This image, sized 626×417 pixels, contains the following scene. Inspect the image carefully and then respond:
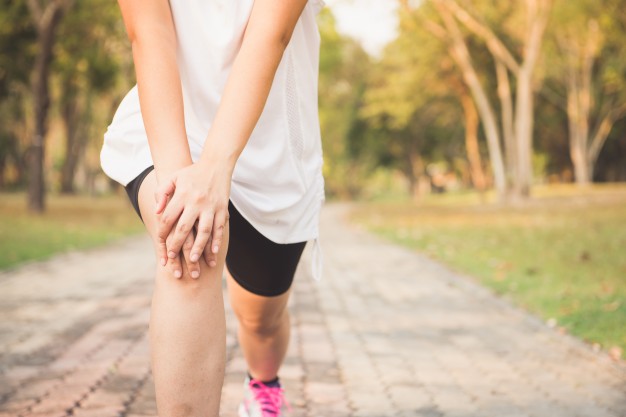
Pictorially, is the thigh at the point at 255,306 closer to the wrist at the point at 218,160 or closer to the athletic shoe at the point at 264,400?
the athletic shoe at the point at 264,400

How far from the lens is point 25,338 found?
5.03 m

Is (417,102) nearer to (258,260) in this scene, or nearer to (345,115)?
(345,115)

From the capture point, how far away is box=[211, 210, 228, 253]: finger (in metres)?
1.42

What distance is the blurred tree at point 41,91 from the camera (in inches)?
740

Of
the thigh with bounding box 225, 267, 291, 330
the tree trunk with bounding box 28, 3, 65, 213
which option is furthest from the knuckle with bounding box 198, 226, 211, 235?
the tree trunk with bounding box 28, 3, 65, 213

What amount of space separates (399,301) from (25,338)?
3.47 metres

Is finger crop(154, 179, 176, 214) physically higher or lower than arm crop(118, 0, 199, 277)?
lower

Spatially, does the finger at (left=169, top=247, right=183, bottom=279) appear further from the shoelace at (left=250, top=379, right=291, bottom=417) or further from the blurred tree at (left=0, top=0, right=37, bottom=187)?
the blurred tree at (left=0, top=0, right=37, bottom=187)

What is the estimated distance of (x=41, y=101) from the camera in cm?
1925

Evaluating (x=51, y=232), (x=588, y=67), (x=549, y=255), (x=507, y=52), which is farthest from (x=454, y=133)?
(x=549, y=255)

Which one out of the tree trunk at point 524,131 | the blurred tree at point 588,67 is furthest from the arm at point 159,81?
the blurred tree at point 588,67

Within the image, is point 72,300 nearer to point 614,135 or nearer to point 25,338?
point 25,338

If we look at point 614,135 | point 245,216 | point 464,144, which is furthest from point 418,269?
point 464,144

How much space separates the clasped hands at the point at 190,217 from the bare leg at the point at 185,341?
4 cm
